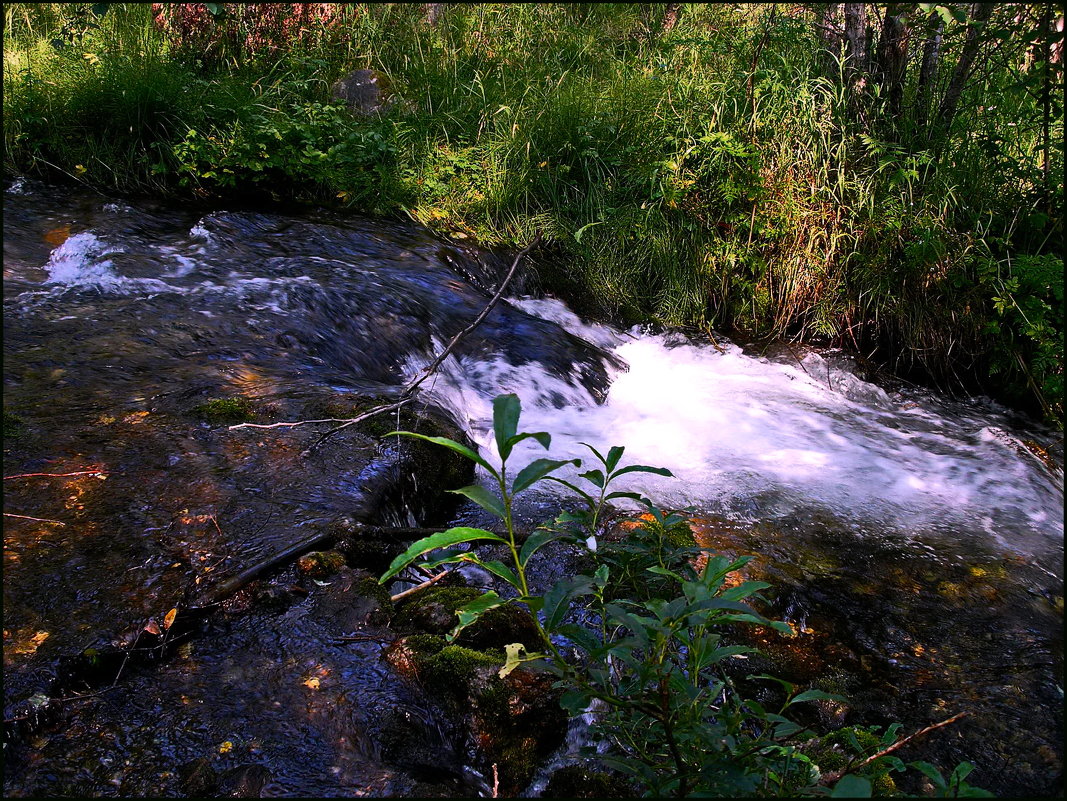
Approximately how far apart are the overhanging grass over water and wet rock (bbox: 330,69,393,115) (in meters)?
0.13

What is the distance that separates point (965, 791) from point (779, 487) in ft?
7.84

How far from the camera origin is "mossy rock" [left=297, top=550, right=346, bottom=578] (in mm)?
2021

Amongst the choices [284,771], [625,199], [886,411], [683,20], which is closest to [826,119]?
[625,199]

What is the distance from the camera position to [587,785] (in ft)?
5.04

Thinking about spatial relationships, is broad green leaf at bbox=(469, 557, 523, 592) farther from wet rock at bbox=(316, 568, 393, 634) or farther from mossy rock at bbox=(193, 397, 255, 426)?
mossy rock at bbox=(193, 397, 255, 426)

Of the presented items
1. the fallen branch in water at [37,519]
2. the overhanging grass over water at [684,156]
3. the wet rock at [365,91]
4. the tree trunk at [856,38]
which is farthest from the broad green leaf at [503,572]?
the wet rock at [365,91]

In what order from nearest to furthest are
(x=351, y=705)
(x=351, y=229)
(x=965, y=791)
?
1. (x=965, y=791)
2. (x=351, y=705)
3. (x=351, y=229)

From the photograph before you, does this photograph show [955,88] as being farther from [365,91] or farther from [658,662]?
[365,91]

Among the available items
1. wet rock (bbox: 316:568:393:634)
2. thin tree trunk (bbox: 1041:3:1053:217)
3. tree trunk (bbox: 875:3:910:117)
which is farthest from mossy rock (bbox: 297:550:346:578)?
tree trunk (bbox: 875:3:910:117)

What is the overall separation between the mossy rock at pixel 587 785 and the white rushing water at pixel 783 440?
5.78 feet

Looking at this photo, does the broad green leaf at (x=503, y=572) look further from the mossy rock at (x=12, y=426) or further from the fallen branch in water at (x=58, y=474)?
the mossy rock at (x=12, y=426)

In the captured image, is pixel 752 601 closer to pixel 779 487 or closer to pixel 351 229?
pixel 779 487

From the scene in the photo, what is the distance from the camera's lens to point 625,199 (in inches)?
228

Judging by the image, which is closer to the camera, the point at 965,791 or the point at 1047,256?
the point at 965,791
